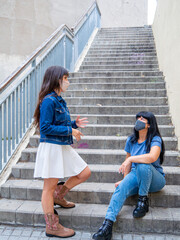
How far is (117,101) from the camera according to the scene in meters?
4.85

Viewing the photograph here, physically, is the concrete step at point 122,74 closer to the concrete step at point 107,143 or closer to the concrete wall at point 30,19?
the concrete step at point 107,143

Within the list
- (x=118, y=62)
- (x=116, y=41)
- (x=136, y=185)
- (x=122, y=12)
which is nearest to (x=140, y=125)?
Answer: (x=136, y=185)

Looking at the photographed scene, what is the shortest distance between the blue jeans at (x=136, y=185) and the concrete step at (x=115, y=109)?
1.96 m


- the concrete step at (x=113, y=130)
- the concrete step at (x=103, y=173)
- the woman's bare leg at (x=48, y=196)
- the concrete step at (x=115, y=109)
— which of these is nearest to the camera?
the woman's bare leg at (x=48, y=196)

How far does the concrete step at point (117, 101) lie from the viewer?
4.71 metres

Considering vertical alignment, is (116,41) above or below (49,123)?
above

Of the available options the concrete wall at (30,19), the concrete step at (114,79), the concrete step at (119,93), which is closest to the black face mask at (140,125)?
the concrete step at (119,93)

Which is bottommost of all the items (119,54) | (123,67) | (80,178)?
(80,178)

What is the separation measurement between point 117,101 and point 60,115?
2.61m

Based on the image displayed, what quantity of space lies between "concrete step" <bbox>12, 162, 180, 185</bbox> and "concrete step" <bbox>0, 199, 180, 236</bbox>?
409 millimetres

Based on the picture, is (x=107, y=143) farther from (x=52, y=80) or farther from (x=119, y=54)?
(x=119, y=54)

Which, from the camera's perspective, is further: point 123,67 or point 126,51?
point 126,51

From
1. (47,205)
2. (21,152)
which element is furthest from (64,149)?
(21,152)

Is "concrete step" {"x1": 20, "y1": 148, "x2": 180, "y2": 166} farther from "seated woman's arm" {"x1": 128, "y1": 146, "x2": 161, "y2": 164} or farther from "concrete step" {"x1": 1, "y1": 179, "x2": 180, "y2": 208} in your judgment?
"seated woman's arm" {"x1": 128, "y1": 146, "x2": 161, "y2": 164}
